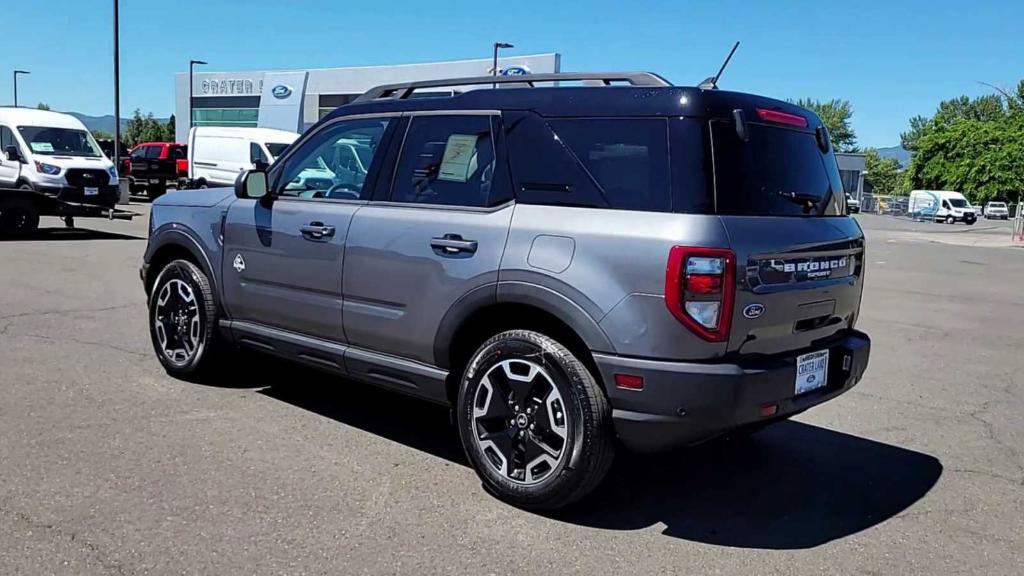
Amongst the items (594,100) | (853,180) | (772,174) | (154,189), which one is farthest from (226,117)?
(772,174)

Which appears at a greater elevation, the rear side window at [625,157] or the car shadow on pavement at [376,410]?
the rear side window at [625,157]

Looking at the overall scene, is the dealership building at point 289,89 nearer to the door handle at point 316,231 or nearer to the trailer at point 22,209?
the trailer at point 22,209

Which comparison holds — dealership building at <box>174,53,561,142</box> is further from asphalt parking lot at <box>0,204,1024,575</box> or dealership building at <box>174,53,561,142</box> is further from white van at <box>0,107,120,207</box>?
asphalt parking lot at <box>0,204,1024,575</box>

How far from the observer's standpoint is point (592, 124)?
397 cm

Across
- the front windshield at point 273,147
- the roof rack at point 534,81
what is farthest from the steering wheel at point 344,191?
the front windshield at point 273,147

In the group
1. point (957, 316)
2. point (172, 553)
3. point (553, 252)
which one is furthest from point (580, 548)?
point (957, 316)

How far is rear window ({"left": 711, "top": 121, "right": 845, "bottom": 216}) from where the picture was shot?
373 centimetres

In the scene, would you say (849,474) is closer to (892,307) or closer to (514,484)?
A: (514,484)

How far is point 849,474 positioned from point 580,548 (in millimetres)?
1907

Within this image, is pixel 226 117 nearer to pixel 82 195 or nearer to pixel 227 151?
pixel 227 151


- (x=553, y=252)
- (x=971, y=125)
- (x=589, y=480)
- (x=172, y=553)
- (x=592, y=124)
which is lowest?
(x=172, y=553)

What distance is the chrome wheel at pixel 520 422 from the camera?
3.91m

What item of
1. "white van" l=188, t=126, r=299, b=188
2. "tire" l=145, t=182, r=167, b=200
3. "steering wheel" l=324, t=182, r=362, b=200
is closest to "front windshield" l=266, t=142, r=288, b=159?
"white van" l=188, t=126, r=299, b=188

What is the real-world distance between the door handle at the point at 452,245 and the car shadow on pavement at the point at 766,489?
51.6 inches
